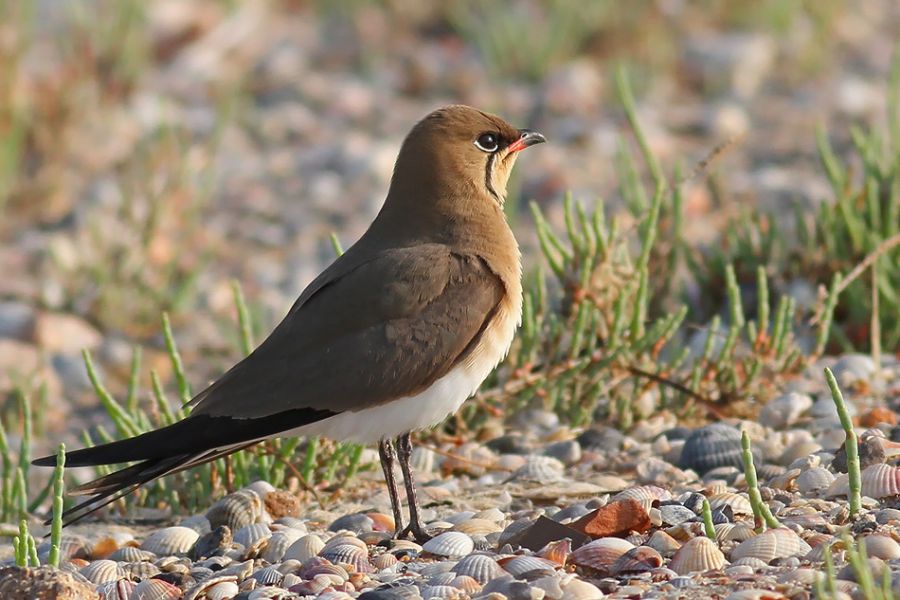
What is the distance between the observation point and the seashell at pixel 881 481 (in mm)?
3797

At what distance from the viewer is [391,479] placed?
4.24 metres

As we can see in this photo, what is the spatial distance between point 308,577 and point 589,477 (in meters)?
1.34

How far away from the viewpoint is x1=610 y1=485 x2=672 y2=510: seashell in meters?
3.86

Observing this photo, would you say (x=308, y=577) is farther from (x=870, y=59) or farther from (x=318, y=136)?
(x=870, y=59)

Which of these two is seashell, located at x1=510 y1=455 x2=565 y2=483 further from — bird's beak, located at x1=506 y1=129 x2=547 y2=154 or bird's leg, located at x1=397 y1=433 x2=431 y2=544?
bird's beak, located at x1=506 y1=129 x2=547 y2=154

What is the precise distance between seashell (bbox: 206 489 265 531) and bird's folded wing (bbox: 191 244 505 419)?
0.30 metres

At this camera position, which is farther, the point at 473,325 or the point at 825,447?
the point at 825,447

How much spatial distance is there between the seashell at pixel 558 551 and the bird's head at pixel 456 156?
4.43 feet

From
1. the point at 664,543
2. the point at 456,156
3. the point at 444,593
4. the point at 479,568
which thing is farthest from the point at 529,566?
the point at 456,156

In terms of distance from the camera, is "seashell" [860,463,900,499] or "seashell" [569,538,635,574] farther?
"seashell" [860,463,900,499]

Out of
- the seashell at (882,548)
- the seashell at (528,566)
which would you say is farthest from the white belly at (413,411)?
the seashell at (882,548)

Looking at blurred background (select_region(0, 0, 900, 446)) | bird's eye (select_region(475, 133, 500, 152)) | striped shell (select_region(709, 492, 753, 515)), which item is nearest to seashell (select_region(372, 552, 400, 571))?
striped shell (select_region(709, 492, 753, 515))

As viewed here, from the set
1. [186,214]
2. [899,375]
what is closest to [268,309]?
[186,214]

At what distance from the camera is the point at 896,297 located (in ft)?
18.5
